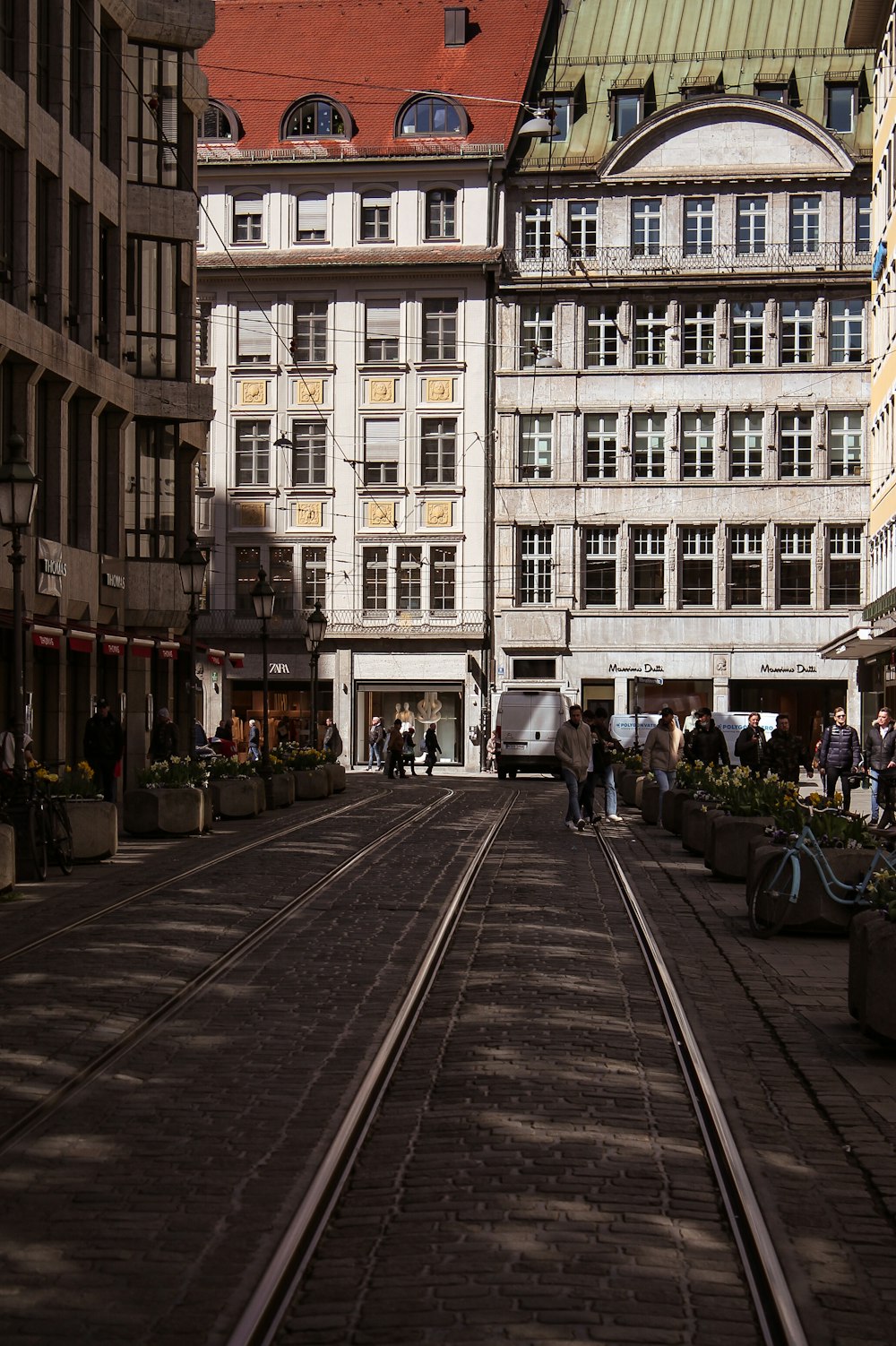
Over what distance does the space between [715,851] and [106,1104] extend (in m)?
12.0

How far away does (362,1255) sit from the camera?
19.4ft

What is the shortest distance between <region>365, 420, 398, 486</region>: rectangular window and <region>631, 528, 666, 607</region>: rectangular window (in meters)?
8.12

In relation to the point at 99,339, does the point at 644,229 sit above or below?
above

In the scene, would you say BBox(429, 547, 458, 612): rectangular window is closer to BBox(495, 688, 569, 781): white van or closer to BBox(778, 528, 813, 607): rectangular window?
BBox(778, 528, 813, 607): rectangular window

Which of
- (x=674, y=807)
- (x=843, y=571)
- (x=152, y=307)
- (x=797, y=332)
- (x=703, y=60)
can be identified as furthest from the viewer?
(x=703, y=60)

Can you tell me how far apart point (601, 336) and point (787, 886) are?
52.7 metres

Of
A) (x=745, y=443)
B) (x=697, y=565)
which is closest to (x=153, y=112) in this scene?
(x=697, y=565)

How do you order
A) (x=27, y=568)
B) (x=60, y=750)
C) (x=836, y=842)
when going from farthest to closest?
(x=60, y=750) → (x=27, y=568) → (x=836, y=842)

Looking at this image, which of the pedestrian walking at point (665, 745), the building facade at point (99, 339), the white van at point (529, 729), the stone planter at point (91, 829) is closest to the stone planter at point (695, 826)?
the pedestrian walking at point (665, 745)

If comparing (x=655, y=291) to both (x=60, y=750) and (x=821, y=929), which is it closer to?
(x=60, y=750)

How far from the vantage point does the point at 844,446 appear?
6419cm

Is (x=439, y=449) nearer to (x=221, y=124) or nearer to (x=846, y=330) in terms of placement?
(x=221, y=124)

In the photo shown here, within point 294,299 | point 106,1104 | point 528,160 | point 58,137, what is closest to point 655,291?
point 528,160

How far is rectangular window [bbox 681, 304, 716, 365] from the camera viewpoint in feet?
213
